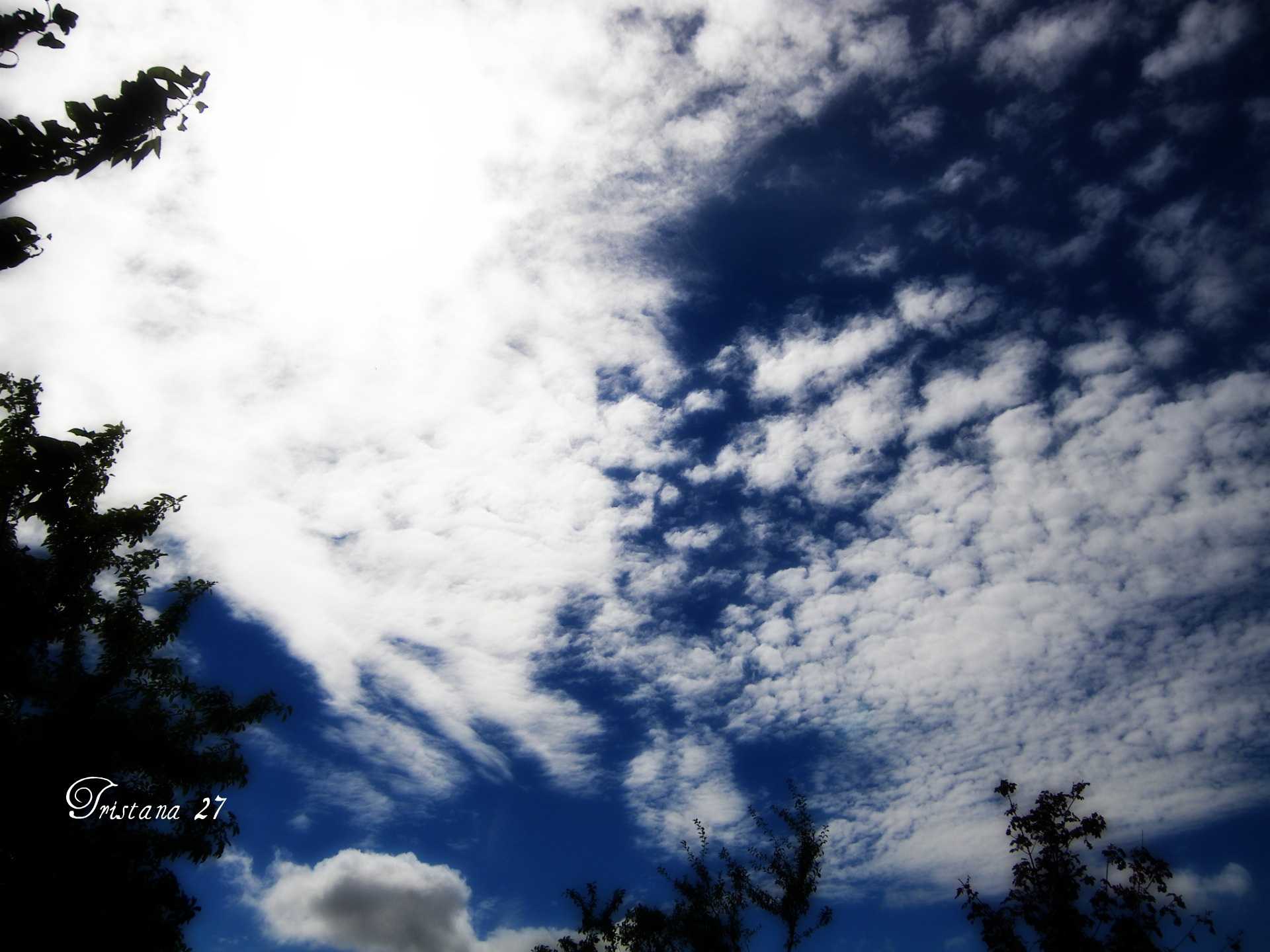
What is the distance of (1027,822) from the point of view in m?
12.4

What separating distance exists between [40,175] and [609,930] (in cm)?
3281

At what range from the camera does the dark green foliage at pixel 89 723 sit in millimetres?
8703

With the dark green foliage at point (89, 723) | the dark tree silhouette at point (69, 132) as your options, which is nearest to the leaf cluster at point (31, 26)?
the dark tree silhouette at point (69, 132)

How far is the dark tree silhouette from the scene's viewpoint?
4.32 meters

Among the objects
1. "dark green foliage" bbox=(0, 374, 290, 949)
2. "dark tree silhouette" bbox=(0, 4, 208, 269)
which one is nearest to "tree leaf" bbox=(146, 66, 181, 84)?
"dark tree silhouette" bbox=(0, 4, 208, 269)

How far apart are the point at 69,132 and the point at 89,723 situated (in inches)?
383

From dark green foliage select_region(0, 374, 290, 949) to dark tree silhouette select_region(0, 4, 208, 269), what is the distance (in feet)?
15.5

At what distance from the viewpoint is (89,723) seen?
9.45m

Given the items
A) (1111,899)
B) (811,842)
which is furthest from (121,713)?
(811,842)

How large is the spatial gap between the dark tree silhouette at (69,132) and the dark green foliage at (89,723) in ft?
15.5

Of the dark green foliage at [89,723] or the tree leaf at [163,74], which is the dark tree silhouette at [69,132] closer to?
the tree leaf at [163,74]

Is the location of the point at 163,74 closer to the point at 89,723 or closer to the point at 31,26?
the point at 31,26

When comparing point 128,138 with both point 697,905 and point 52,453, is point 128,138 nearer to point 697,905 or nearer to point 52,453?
point 52,453

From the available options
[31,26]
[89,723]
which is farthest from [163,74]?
[89,723]
